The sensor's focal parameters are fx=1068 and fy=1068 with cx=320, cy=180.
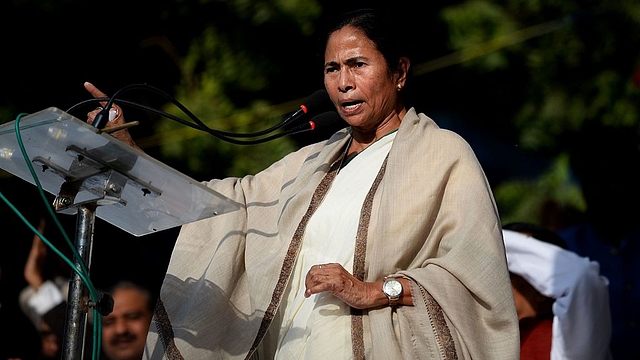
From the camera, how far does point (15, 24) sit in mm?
7125

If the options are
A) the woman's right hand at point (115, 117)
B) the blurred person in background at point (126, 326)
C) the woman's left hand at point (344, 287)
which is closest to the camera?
the woman's left hand at point (344, 287)

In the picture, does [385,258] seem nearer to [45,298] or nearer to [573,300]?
[573,300]

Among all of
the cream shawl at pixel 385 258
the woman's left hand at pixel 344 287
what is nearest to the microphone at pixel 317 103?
the cream shawl at pixel 385 258

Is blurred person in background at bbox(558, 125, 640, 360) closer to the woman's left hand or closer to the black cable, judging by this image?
the black cable

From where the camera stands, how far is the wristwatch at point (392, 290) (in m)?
3.06

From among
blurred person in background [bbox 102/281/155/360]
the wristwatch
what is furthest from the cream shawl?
blurred person in background [bbox 102/281/155/360]

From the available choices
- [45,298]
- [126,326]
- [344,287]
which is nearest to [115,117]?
[344,287]

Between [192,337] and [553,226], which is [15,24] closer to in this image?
[553,226]

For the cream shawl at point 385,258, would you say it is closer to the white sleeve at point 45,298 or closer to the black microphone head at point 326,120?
the black microphone head at point 326,120

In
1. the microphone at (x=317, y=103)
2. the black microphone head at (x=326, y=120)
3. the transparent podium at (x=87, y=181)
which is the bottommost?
the transparent podium at (x=87, y=181)

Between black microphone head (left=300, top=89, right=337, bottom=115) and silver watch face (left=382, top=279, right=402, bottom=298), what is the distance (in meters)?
0.73

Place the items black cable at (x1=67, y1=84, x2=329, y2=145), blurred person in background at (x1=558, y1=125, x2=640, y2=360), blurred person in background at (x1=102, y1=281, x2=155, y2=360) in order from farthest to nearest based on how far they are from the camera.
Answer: blurred person in background at (x1=558, y1=125, x2=640, y2=360) < blurred person in background at (x1=102, y1=281, x2=155, y2=360) < black cable at (x1=67, y1=84, x2=329, y2=145)

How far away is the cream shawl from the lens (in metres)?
3.06

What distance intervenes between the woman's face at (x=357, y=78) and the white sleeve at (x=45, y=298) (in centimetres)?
259
